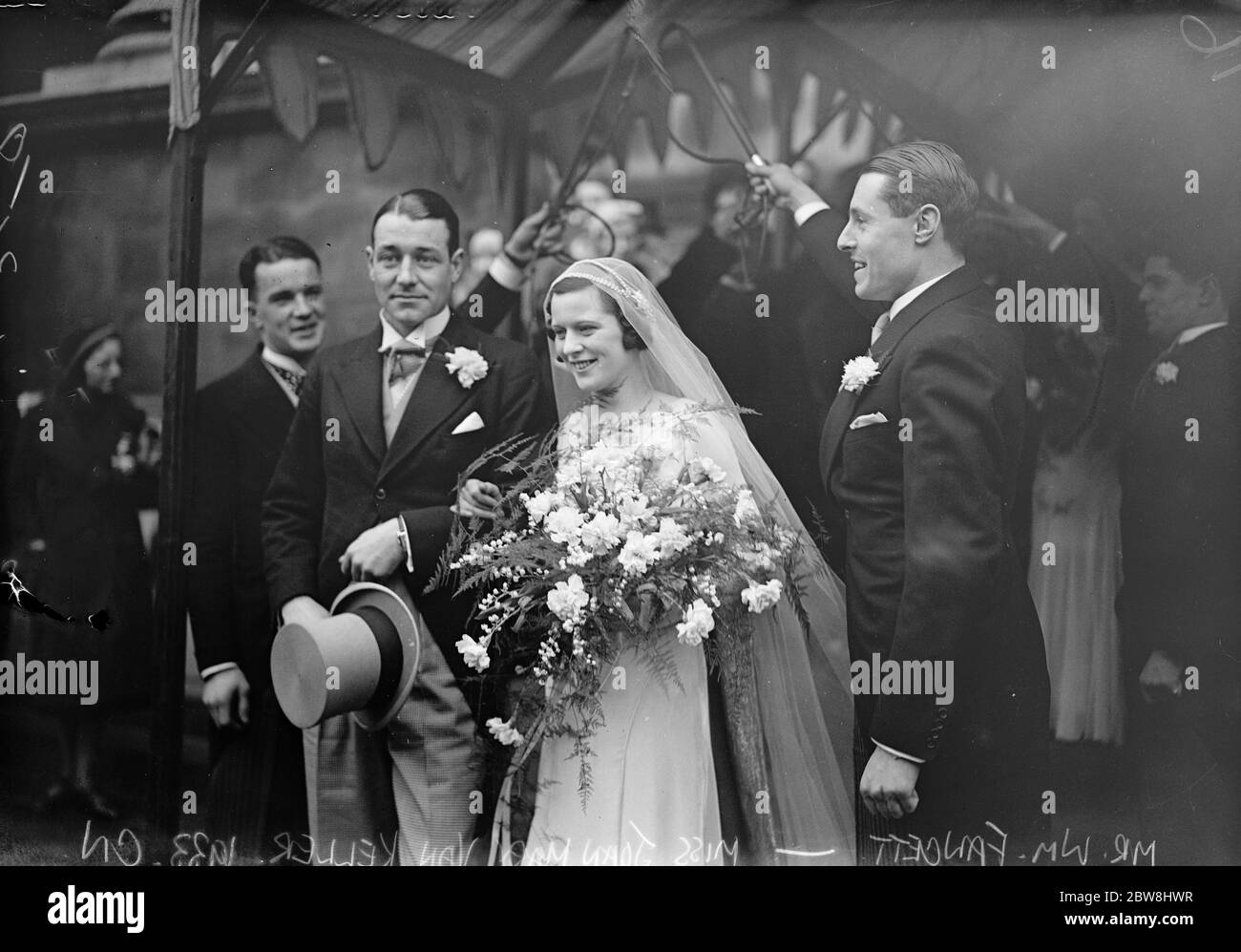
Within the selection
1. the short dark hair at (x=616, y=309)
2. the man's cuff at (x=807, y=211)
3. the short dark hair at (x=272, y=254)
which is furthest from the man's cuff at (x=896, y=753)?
the short dark hair at (x=272, y=254)

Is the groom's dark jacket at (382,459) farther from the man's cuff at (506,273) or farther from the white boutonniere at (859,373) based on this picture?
the white boutonniere at (859,373)

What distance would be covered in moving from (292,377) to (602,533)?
4.31 feet

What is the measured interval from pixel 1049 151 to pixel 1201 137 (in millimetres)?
571

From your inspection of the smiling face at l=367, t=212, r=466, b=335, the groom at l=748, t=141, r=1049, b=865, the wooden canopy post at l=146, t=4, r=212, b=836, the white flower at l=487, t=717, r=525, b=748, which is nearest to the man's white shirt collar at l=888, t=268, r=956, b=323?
the groom at l=748, t=141, r=1049, b=865

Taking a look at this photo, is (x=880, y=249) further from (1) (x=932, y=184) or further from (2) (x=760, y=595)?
(2) (x=760, y=595)

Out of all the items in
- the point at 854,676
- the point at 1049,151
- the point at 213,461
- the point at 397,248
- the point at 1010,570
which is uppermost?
the point at 1049,151

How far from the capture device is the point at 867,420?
165 inches

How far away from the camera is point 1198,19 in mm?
4406

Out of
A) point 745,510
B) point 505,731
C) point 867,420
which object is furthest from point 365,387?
point 867,420

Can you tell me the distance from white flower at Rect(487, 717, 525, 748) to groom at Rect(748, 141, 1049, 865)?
1.20 meters

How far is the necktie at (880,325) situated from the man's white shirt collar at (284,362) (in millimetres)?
2049

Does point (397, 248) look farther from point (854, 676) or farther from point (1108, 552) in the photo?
point (1108, 552)

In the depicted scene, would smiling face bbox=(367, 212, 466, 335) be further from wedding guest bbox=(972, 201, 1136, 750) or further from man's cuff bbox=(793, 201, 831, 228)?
wedding guest bbox=(972, 201, 1136, 750)

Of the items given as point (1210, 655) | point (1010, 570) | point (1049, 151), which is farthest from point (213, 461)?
point (1210, 655)
